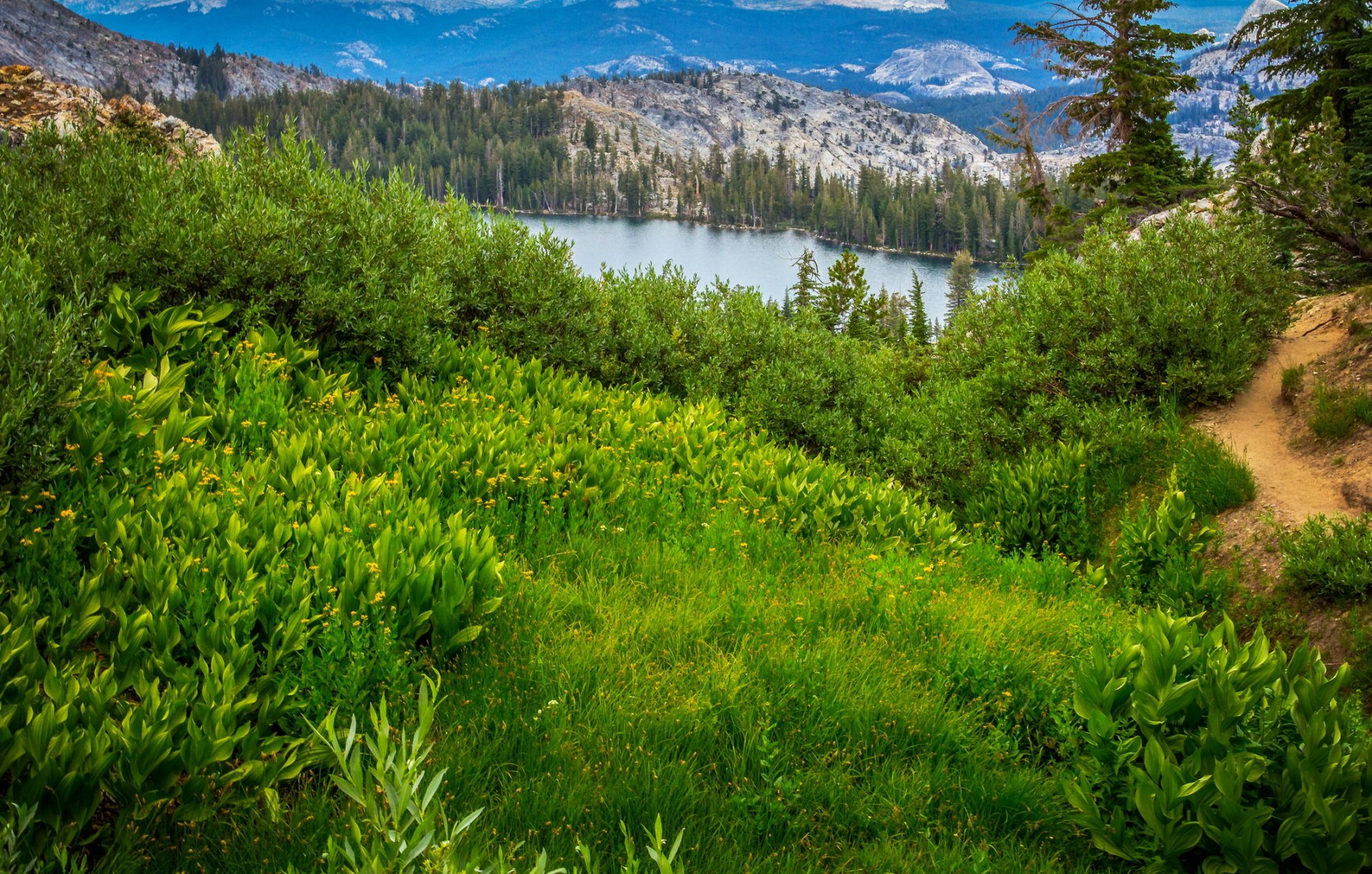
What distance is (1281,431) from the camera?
945cm

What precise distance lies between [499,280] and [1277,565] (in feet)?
34.2

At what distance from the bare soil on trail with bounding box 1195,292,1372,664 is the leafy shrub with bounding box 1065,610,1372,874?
345 centimetres

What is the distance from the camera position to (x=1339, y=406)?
8.92 metres

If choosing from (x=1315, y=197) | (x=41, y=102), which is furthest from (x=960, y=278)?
(x=41, y=102)

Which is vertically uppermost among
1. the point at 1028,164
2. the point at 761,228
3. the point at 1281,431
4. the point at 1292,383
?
the point at 761,228

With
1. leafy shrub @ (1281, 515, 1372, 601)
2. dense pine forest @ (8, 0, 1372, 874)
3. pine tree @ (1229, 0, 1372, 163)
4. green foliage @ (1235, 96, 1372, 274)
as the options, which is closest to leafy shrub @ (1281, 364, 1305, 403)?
dense pine forest @ (8, 0, 1372, 874)

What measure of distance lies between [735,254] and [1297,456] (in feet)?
369

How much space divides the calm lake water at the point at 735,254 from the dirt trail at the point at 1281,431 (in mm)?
62716

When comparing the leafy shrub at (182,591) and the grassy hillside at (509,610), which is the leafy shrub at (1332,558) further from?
the leafy shrub at (182,591)

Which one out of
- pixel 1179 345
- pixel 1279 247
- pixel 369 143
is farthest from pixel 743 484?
pixel 369 143

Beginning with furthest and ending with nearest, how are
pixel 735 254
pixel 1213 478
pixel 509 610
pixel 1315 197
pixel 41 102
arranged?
pixel 735 254
pixel 41 102
pixel 1315 197
pixel 1213 478
pixel 509 610

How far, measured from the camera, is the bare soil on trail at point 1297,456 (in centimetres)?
712

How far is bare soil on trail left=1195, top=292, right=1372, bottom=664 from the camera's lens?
7121 mm

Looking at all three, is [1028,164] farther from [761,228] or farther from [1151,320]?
[761,228]
